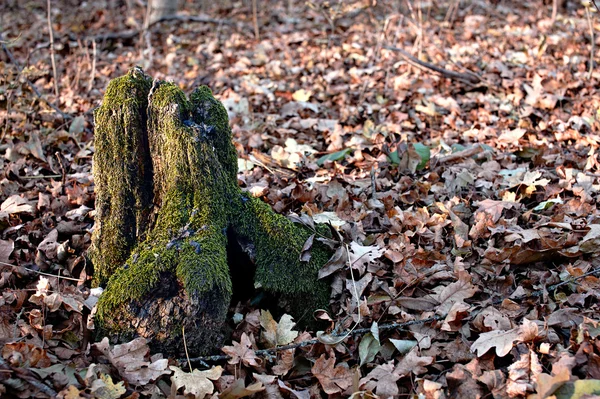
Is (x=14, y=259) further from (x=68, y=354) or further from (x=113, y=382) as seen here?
(x=113, y=382)

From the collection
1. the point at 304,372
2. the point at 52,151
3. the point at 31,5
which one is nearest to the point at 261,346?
the point at 304,372

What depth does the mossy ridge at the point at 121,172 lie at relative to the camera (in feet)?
10.4

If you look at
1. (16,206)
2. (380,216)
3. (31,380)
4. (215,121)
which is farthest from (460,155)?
(31,380)

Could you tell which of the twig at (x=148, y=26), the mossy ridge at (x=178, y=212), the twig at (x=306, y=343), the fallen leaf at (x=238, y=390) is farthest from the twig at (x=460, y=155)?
the twig at (x=148, y=26)

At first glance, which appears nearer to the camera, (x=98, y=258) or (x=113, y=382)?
(x=113, y=382)

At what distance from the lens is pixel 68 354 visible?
9.14ft

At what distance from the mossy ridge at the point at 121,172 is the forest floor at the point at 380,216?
34cm

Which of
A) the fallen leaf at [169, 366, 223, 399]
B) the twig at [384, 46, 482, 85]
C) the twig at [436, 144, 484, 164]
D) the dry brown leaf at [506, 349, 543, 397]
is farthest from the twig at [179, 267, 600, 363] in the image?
the twig at [384, 46, 482, 85]

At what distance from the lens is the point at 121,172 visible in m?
3.23

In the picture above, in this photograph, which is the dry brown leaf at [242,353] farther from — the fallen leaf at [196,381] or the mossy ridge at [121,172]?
the mossy ridge at [121,172]

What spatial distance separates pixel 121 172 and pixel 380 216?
187 cm

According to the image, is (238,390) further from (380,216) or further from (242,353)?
(380,216)

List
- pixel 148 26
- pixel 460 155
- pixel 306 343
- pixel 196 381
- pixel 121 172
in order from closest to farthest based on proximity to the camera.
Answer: pixel 196 381
pixel 306 343
pixel 121 172
pixel 460 155
pixel 148 26

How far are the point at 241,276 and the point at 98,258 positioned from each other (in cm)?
90
